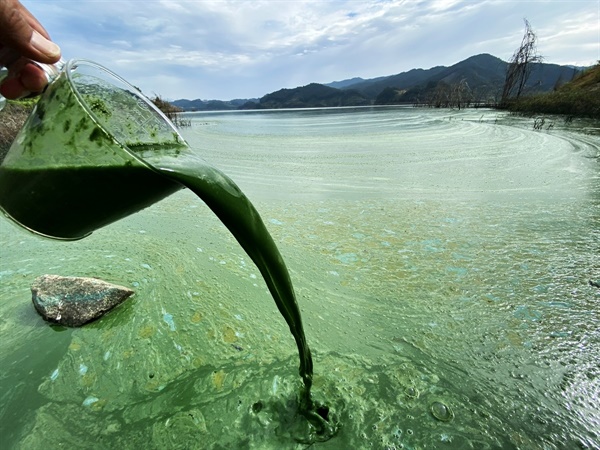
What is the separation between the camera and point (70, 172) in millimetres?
677

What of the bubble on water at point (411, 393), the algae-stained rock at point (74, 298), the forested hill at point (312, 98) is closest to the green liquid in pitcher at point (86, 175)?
the bubble on water at point (411, 393)

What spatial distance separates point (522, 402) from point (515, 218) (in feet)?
6.33

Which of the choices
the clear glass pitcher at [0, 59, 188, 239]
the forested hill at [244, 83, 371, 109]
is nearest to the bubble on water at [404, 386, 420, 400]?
the clear glass pitcher at [0, 59, 188, 239]

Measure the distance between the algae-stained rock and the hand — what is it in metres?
1.04

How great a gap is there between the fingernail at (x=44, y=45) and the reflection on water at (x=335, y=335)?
A: 1.11 m

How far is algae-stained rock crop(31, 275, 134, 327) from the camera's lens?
60.4 inches

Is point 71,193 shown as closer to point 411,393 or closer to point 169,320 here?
point 169,320

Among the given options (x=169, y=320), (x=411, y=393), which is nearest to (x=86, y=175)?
(x=169, y=320)

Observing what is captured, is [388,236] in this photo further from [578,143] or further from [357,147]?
[578,143]

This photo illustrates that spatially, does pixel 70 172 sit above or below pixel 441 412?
above

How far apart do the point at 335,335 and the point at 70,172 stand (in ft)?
3.91

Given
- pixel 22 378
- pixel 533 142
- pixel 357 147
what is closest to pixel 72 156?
pixel 22 378

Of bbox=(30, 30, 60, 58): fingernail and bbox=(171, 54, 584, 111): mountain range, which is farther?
bbox=(171, 54, 584, 111): mountain range

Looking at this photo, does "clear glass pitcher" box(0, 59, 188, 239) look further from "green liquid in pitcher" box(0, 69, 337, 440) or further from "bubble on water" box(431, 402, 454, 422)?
"bubble on water" box(431, 402, 454, 422)
